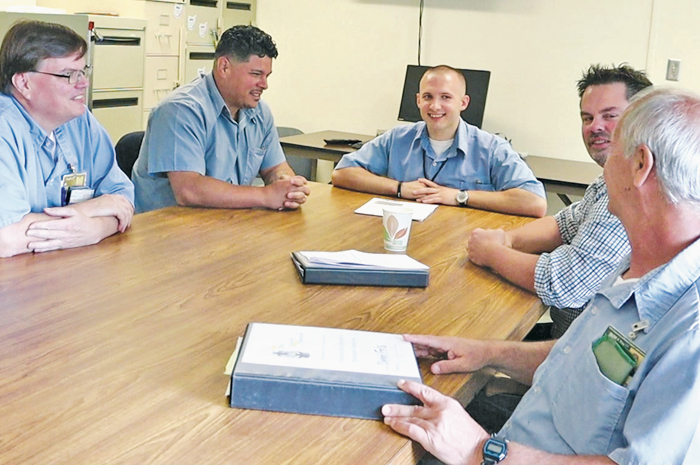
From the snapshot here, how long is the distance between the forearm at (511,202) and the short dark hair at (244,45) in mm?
940

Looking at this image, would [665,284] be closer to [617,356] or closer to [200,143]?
[617,356]

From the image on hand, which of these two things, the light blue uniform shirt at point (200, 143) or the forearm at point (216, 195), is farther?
the light blue uniform shirt at point (200, 143)

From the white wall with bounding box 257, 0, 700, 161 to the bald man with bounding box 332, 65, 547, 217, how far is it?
5.29 feet

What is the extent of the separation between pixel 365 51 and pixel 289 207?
2.79 meters

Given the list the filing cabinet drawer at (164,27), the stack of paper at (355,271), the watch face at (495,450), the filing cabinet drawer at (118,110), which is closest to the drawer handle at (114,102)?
the filing cabinet drawer at (118,110)

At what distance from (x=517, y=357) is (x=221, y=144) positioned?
5.44ft

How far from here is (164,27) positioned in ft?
15.7

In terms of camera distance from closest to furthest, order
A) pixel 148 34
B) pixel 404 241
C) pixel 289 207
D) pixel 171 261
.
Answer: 1. pixel 171 261
2. pixel 404 241
3. pixel 289 207
4. pixel 148 34

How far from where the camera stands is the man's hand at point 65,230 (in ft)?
6.20

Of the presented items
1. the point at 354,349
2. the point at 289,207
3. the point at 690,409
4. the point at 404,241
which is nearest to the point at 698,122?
the point at 690,409

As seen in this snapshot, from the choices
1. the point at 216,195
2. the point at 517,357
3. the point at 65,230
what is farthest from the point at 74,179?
the point at 517,357

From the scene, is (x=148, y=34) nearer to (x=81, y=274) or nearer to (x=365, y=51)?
(x=365, y=51)

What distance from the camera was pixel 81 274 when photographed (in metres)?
1.76

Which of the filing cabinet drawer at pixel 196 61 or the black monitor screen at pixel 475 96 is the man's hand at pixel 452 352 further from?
the filing cabinet drawer at pixel 196 61
